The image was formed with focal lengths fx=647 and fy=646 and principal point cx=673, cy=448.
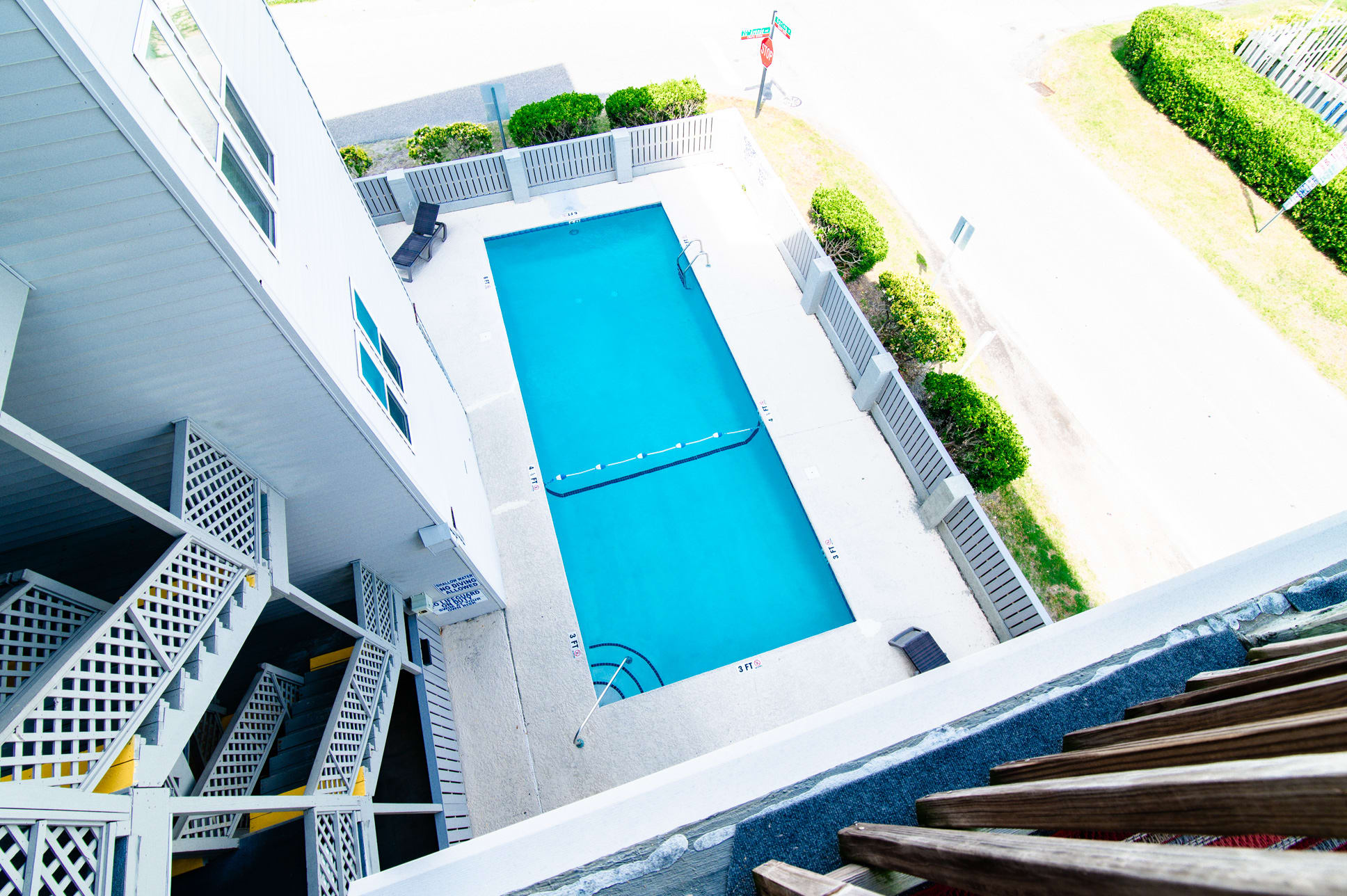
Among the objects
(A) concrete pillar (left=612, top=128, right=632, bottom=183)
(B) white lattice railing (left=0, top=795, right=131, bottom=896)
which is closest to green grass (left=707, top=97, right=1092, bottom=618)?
(A) concrete pillar (left=612, top=128, right=632, bottom=183)

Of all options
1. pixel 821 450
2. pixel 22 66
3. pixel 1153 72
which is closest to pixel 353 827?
pixel 22 66

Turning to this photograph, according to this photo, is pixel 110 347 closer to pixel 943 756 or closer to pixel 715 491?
A: pixel 943 756

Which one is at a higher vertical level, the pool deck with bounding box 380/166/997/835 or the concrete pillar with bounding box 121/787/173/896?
the pool deck with bounding box 380/166/997/835

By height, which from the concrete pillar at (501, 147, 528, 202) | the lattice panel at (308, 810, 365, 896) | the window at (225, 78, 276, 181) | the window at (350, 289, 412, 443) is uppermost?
the concrete pillar at (501, 147, 528, 202)

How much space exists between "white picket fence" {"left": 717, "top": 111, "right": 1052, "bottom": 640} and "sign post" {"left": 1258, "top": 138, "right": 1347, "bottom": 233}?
10.3m

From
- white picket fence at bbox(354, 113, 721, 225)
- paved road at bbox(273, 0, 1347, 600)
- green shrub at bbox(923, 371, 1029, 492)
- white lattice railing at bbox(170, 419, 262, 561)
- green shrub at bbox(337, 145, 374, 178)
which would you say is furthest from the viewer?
green shrub at bbox(337, 145, 374, 178)

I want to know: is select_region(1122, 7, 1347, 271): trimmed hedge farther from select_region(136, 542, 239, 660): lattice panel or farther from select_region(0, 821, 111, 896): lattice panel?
select_region(0, 821, 111, 896): lattice panel

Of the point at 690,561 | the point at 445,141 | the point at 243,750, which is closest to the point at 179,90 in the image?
the point at 243,750

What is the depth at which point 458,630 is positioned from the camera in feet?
33.3

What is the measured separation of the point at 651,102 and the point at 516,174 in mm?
3687

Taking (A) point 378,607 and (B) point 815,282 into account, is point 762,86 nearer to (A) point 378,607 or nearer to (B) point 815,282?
(B) point 815,282

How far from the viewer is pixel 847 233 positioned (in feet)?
43.9

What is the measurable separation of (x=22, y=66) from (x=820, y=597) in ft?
34.1

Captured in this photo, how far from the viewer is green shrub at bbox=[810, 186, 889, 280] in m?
13.3
